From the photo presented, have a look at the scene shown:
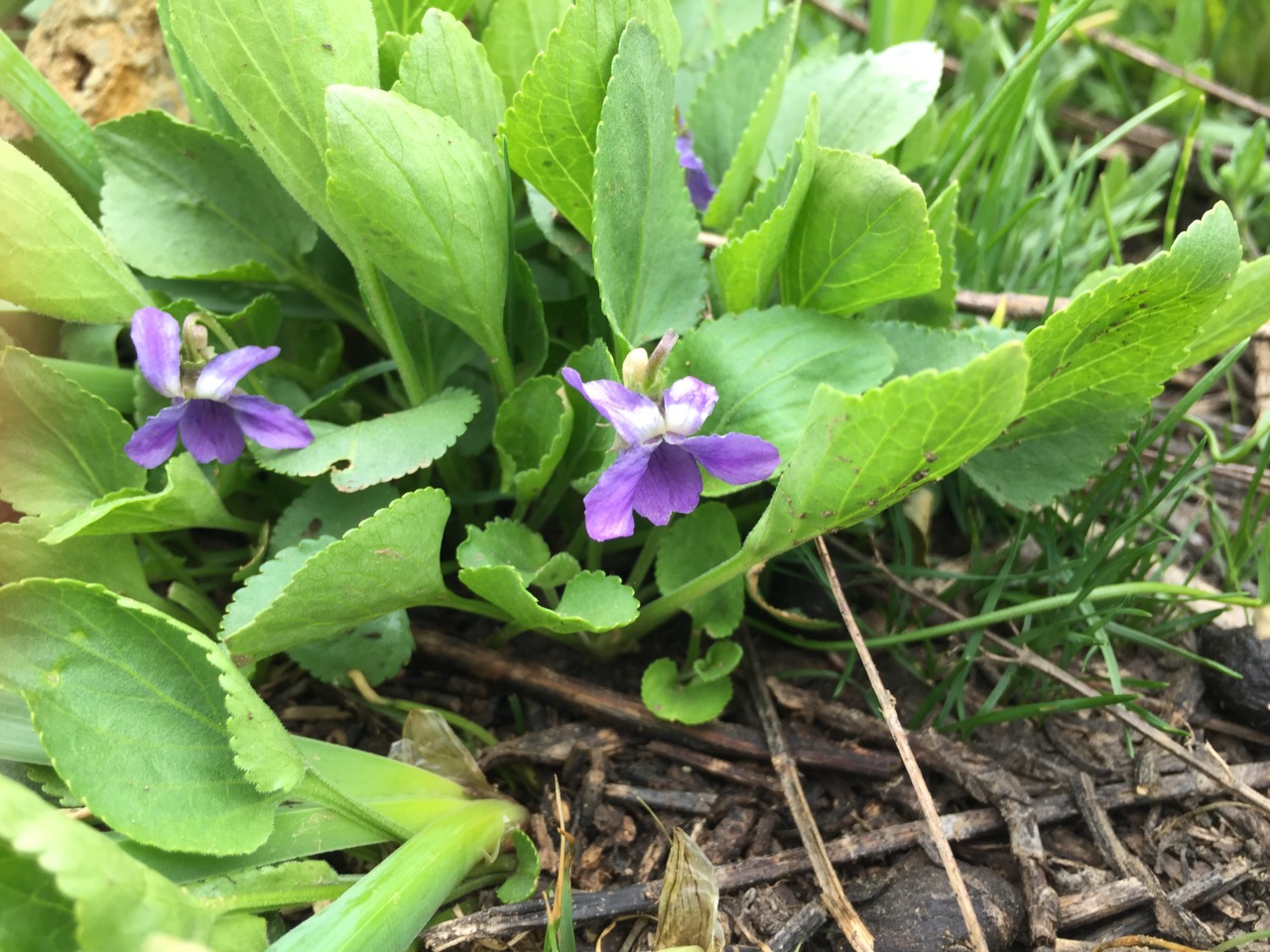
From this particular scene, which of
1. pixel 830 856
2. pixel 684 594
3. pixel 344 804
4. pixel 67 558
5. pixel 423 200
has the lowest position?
pixel 830 856

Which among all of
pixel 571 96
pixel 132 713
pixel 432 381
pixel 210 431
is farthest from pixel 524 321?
pixel 132 713

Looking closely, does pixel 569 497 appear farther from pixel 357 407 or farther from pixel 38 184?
pixel 38 184

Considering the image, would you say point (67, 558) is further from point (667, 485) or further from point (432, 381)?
point (667, 485)

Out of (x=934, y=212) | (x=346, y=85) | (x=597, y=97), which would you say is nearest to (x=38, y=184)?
(x=346, y=85)

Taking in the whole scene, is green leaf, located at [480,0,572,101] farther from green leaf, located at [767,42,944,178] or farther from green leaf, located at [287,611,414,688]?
green leaf, located at [287,611,414,688]

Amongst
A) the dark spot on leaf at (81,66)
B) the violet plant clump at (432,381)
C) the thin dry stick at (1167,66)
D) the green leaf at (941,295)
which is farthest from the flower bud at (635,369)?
the thin dry stick at (1167,66)

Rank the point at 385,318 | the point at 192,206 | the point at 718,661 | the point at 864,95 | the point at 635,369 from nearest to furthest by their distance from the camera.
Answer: the point at 635,369 → the point at 385,318 → the point at 718,661 → the point at 192,206 → the point at 864,95

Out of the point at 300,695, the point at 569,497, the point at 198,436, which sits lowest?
the point at 300,695
